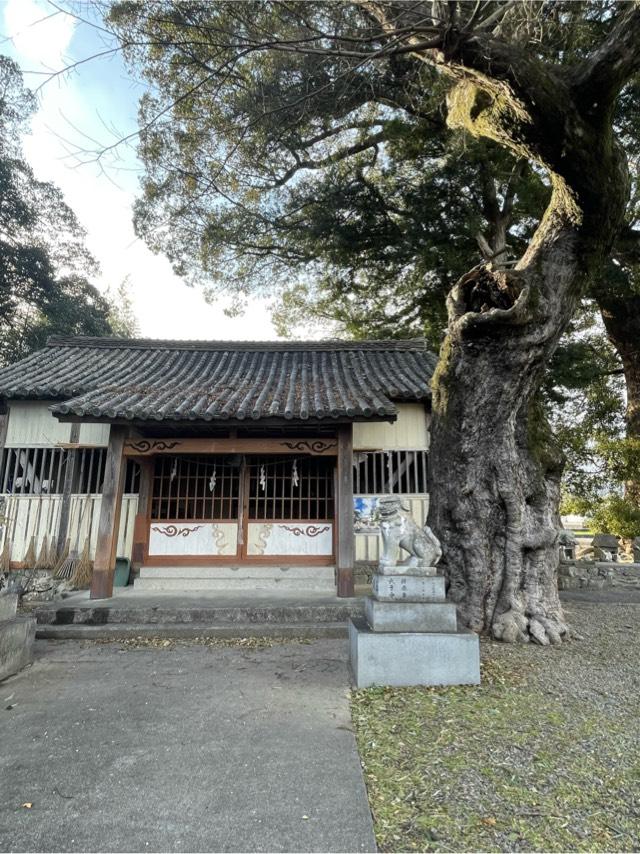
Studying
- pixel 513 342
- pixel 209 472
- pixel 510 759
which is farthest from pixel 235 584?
pixel 513 342

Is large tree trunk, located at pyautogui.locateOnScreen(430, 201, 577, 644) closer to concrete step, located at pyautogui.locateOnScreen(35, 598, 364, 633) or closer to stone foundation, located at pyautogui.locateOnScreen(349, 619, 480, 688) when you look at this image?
stone foundation, located at pyautogui.locateOnScreen(349, 619, 480, 688)

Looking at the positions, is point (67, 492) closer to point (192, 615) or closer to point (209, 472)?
point (209, 472)

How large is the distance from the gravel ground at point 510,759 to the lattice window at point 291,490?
403cm

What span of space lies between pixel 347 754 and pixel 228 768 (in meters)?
0.79

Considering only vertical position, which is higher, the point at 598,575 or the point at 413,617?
the point at 413,617

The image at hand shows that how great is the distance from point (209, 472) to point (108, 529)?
2067 millimetres

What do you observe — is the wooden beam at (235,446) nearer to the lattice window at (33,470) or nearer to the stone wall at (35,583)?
the lattice window at (33,470)

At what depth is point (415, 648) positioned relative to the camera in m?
4.19

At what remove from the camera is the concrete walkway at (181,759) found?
7.41ft

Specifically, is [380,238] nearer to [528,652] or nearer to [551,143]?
[551,143]

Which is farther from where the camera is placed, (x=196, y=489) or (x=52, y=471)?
(x=52, y=471)

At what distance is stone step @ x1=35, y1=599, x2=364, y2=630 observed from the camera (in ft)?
19.9

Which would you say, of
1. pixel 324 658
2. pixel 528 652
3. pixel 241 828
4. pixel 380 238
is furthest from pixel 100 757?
pixel 380 238

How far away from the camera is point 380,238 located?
1167 centimetres
